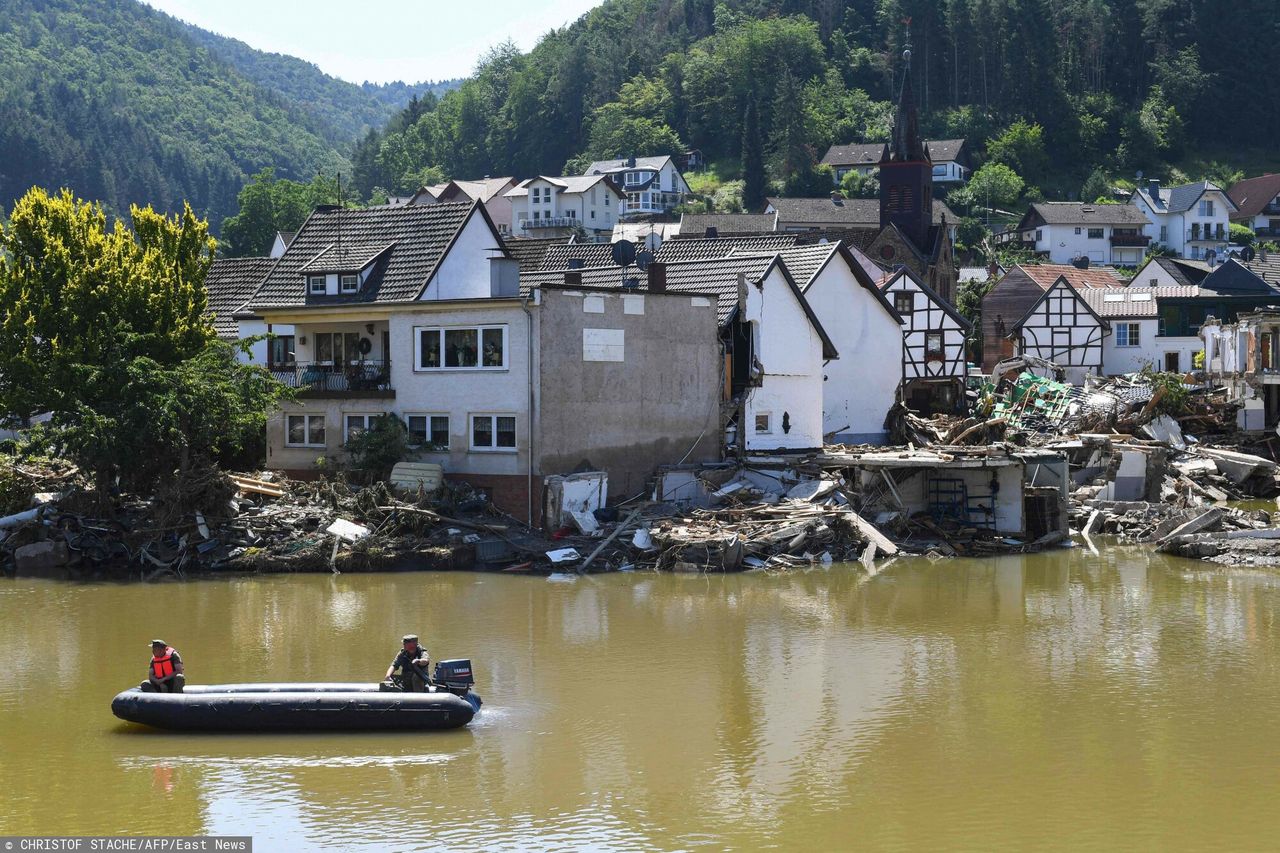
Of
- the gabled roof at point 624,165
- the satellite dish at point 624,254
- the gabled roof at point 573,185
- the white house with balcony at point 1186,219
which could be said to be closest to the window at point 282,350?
the satellite dish at point 624,254

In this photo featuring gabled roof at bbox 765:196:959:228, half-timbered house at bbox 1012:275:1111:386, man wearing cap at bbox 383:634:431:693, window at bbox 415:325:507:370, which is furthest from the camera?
gabled roof at bbox 765:196:959:228

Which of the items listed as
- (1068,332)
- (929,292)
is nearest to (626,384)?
(929,292)

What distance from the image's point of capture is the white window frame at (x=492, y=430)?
117 feet

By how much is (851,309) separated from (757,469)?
15.2 meters

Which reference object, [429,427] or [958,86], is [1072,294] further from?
[958,86]

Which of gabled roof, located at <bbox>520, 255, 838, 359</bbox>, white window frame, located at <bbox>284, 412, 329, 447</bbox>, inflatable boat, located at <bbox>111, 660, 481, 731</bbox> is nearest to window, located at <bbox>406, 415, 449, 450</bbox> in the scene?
white window frame, located at <bbox>284, 412, 329, 447</bbox>

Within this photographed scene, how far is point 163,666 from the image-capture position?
19781 millimetres

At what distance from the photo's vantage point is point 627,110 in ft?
577

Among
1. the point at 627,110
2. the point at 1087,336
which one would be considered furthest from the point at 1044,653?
the point at 627,110

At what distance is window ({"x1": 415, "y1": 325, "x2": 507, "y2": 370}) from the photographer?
36062 mm

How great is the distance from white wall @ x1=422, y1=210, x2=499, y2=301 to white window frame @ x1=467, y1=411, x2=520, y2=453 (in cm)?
341

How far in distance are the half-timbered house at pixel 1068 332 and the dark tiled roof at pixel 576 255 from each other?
30.4 m

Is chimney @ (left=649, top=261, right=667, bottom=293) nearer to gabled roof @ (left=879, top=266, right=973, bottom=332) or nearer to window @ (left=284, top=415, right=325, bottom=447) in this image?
window @ (left=284, top=415, right=325, bottom=447)

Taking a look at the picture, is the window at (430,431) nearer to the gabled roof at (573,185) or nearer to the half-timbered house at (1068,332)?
the half-timbered house at (1068,332)
